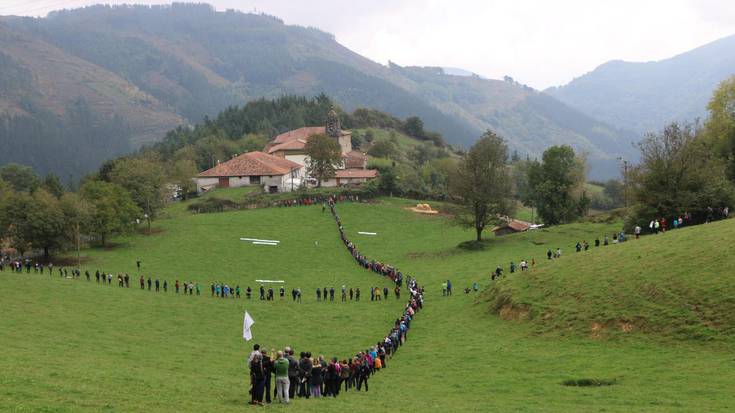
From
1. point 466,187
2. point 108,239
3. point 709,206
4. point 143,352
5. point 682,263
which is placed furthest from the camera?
point 108,239

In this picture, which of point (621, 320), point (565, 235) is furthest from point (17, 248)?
point (621, 320)

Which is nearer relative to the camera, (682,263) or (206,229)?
(682,263)

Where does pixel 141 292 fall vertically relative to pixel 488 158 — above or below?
below

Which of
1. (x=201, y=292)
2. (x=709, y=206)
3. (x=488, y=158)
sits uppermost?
(x=488, y=158)

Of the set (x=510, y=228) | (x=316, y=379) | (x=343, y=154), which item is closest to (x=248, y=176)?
(x=343, y=154)

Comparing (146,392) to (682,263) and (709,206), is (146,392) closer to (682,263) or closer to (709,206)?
(682,263)

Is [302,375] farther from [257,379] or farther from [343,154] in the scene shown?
[343,154]

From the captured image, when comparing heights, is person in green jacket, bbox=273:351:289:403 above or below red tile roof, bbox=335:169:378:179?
below

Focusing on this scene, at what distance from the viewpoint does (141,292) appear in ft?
173

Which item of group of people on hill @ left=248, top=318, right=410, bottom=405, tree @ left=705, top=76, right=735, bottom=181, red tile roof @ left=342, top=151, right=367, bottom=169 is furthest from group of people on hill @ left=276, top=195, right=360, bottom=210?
group of people on hill @ left=248, top=318, right=410, bottom=405

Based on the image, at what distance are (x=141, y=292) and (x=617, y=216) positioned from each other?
49.8 meters

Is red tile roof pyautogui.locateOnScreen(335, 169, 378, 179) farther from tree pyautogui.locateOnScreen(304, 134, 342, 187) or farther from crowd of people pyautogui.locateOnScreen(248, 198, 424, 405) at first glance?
crowd of people pyautogui.locateOnScreen(248, 198, 424, 405)

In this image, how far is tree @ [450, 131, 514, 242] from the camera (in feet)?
240

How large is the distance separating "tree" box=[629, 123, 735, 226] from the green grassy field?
7.38m
